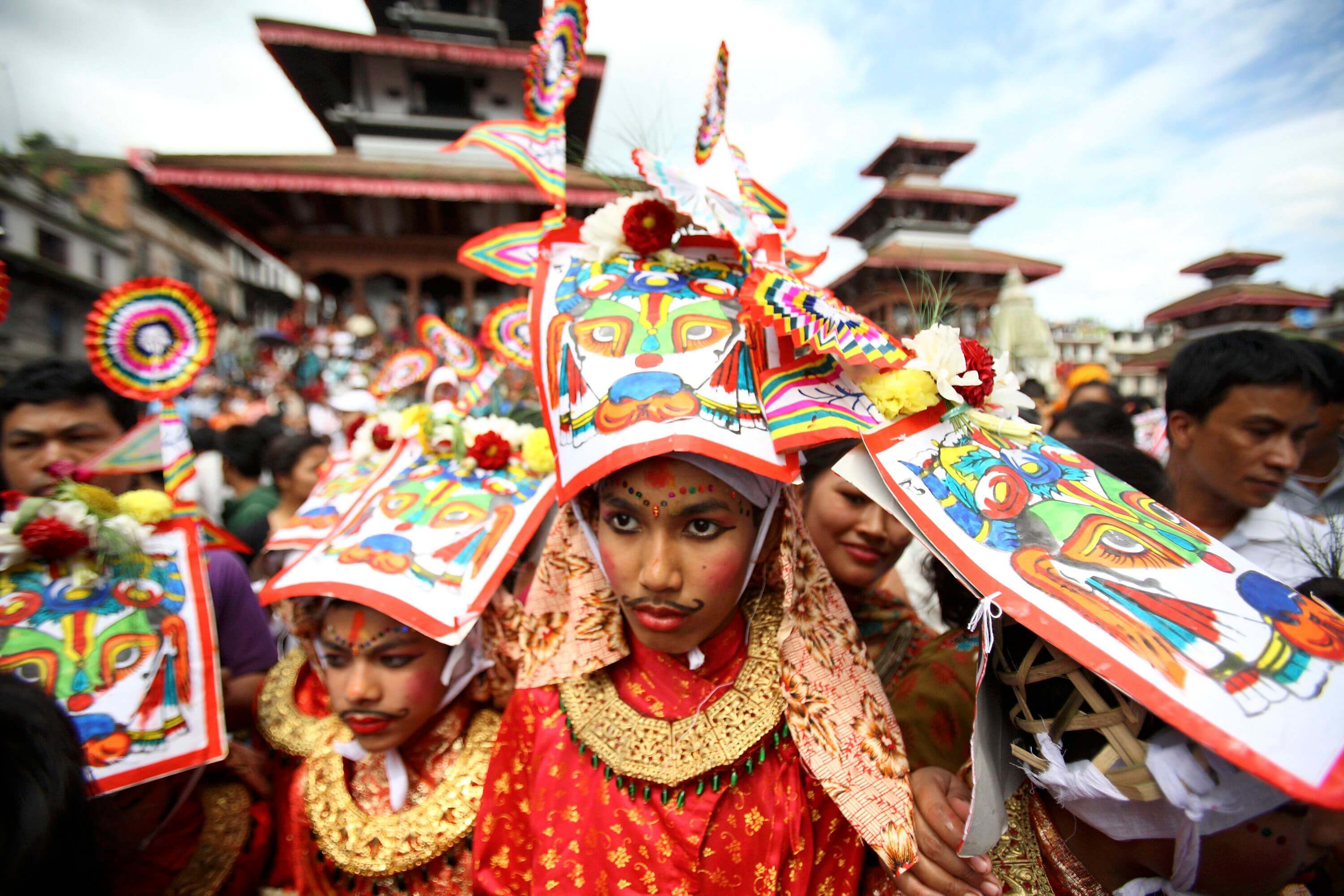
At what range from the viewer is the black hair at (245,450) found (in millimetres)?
5336

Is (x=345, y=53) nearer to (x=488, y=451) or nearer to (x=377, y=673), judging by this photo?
(x=488, y=451)

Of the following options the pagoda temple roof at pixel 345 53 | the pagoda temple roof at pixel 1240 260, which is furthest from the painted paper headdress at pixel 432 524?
the pagoda temple roof at pixel 1240 260

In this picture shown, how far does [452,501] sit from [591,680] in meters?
0.76

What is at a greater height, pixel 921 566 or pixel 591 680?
pixel 921 566

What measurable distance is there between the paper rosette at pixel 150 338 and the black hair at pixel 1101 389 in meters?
5.17

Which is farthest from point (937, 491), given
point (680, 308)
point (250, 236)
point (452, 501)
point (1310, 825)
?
point (250, 236)

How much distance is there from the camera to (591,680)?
175 centimetres

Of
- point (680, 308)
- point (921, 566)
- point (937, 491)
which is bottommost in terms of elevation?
point (921, 566)

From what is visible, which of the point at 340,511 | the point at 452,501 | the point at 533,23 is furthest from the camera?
the point at 533,23

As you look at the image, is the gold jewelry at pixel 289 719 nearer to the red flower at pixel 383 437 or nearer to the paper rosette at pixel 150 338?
the red flower at pixel 383 437

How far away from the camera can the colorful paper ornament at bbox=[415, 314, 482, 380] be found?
2.90m

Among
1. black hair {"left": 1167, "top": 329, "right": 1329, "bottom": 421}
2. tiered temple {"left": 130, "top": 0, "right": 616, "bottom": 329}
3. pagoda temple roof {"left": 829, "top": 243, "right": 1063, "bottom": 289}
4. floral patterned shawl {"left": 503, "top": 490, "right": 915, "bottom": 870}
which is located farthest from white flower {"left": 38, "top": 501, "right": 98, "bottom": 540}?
pagoda temple roof {"left": 829, "top": 243, "right": 1063, "bottom": 289}

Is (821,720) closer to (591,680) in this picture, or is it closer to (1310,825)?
(591,680)

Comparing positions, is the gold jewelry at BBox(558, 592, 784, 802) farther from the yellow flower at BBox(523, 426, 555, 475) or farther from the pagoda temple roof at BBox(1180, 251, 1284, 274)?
the pagoda temple roof at BBox(1180, 251, 1284, 274)
